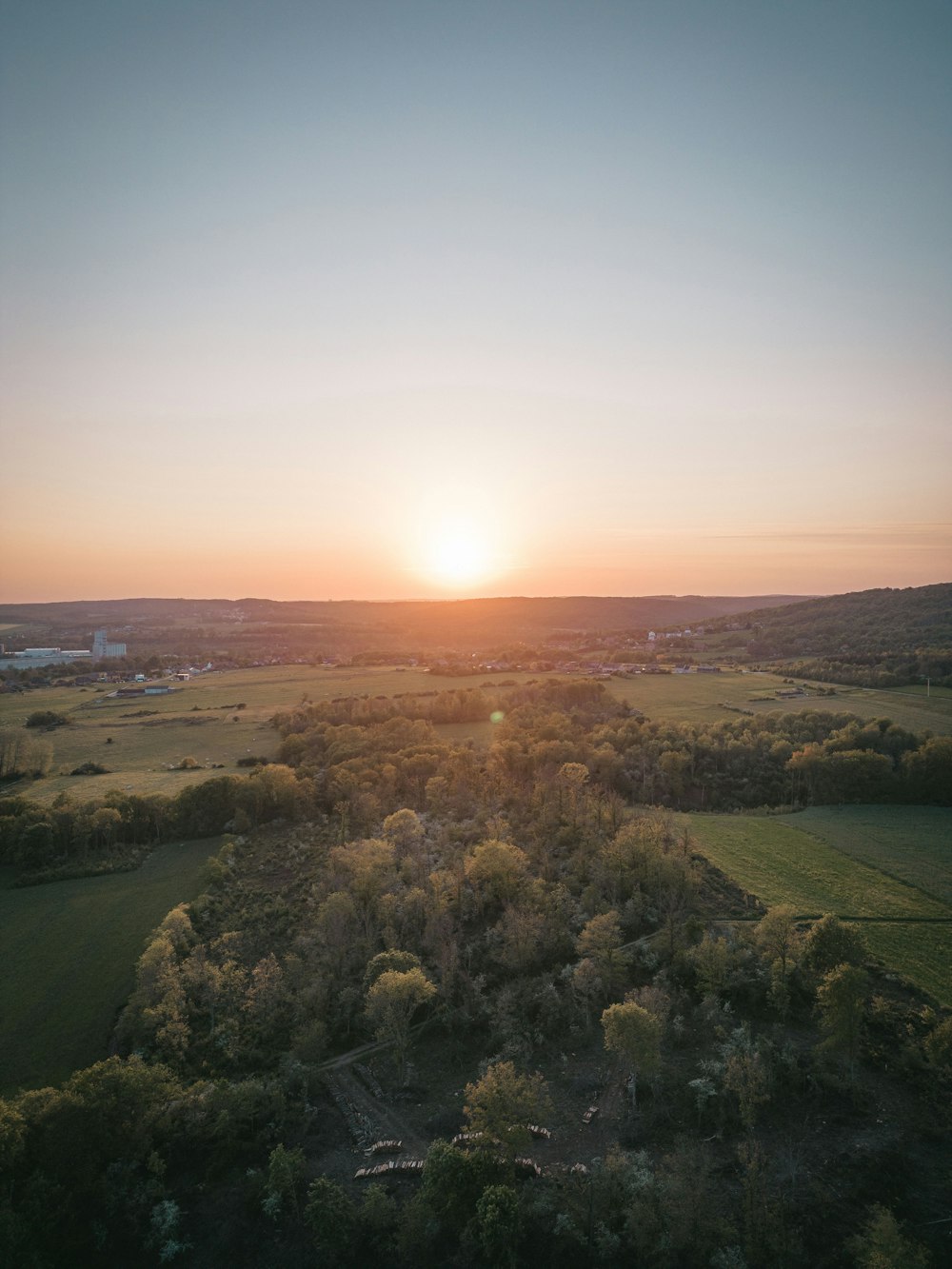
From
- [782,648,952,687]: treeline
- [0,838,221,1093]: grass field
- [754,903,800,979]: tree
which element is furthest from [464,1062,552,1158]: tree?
[782,648,952,687]: treeline

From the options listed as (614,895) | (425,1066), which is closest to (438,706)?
(614,895)

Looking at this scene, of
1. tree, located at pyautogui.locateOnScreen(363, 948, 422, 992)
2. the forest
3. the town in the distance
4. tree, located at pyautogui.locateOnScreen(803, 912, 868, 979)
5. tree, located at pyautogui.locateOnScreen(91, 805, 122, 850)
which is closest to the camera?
the forest

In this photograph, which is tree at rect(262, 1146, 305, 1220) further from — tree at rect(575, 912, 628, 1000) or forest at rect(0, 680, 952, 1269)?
tree at rect(575, 912, 628, 1000)

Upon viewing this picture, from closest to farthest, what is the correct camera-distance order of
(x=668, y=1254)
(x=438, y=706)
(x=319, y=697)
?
(x=668, y=1254), (x=438, y=706), (x=319, y=697)

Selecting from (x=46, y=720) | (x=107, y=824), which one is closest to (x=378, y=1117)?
(x=107, y=824)

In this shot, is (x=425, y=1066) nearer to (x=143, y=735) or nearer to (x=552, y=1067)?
(x=552, y=1067)

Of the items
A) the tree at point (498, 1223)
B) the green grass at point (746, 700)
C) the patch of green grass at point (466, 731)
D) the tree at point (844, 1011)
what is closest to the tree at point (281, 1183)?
the tree at point (498, 1223)
